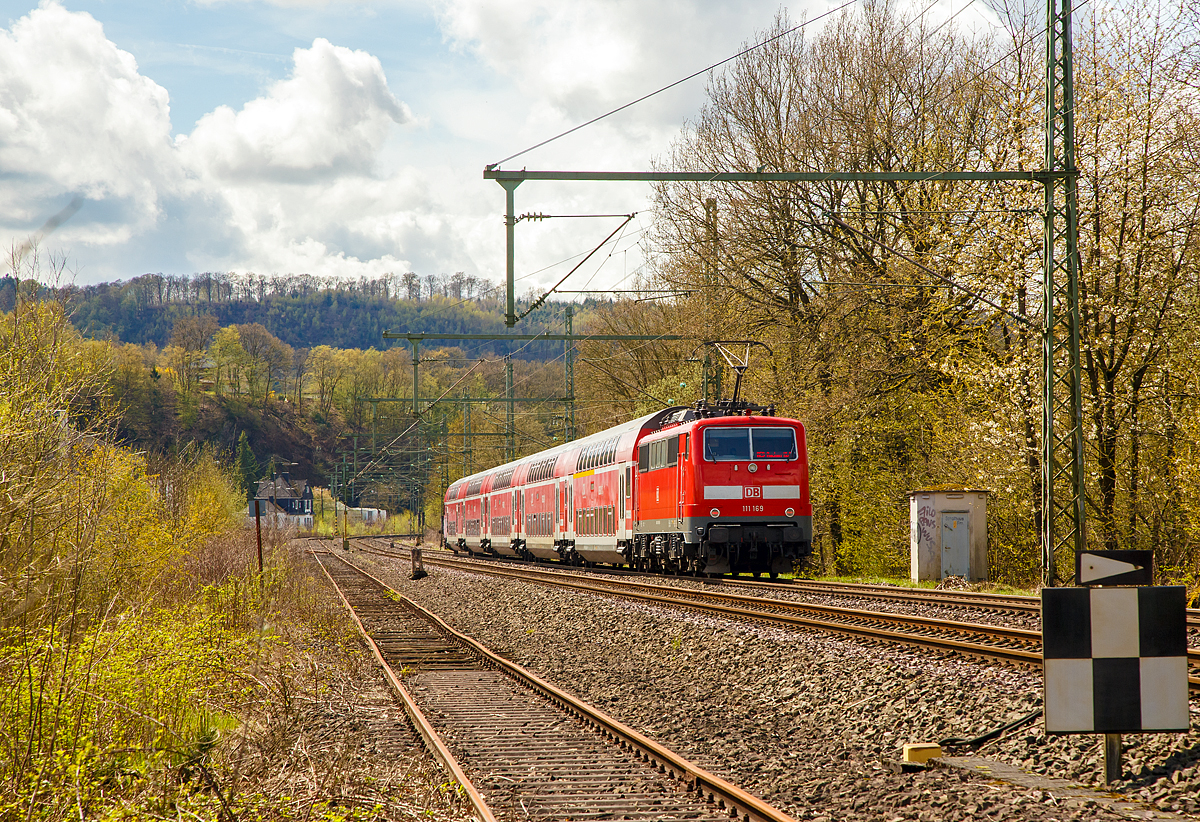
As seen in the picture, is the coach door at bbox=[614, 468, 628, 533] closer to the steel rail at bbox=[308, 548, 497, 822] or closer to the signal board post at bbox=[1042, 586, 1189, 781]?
the steel rail at bbox=[308, 548, 497, 822]

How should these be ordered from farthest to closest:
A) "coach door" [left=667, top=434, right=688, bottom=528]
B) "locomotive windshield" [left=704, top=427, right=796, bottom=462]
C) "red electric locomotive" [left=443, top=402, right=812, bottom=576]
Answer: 1. "coach door" [left=667, top=434, right=688, bottom=528]
2. "locomotive windshield" [left=704, top=427, right=796, bottom=462]
3. "red electric locomotive" [left=443, top=402, right=812, bottom=576]

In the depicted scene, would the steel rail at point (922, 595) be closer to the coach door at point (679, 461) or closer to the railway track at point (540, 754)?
the coach door at point (679, 461)

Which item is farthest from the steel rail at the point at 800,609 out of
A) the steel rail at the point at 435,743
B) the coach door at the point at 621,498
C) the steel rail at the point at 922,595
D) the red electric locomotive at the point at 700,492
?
the steel rail at the point at 435,743

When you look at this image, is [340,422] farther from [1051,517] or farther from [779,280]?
[1051,517]

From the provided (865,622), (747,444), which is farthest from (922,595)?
(747,444)

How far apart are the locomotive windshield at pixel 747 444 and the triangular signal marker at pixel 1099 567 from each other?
13965 mm

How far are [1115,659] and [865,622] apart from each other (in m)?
6.87

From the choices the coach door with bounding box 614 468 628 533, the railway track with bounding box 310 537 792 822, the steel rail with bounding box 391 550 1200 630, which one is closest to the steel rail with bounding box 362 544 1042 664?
the steel rail with bounding box 391 550 1200 630

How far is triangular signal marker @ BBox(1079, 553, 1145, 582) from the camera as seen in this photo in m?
5.75

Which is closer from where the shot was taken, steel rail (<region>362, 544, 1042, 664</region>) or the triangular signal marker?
the triangular signal marker

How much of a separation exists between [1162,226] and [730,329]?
1125cm

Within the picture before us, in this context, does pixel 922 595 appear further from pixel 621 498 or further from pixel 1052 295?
pixel 621 498

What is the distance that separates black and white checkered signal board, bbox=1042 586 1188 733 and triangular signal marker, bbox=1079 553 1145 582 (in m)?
0.09

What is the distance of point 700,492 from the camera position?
1961 cm
